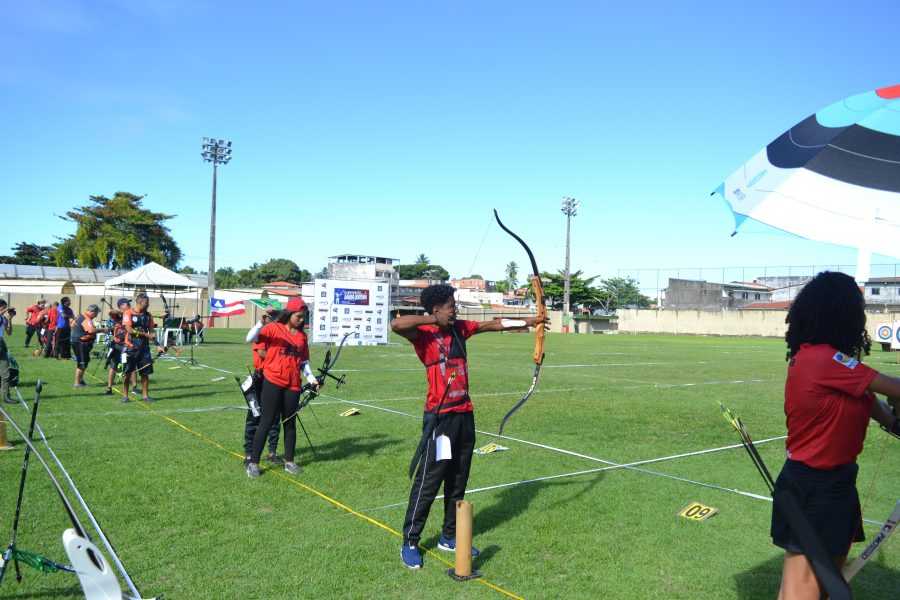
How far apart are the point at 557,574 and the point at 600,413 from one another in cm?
805

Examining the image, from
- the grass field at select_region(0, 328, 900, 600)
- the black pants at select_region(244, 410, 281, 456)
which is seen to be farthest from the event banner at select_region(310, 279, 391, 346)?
the black pants at select_region(244, 410, 281, 456)

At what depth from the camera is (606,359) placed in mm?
27531

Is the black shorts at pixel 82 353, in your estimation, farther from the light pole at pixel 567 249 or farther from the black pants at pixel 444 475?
the light pole at pixel 567 249

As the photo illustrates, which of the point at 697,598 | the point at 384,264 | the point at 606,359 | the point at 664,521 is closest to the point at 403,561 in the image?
the point at 697,598

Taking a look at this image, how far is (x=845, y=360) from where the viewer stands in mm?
3229

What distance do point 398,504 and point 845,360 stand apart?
4626 mm

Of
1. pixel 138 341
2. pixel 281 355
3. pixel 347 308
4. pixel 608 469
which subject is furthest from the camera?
pixel 347 308

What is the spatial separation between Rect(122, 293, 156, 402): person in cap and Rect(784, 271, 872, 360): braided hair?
12541 mm

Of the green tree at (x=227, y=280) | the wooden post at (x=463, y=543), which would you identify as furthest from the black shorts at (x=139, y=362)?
the green tree at (x=227, y=280)

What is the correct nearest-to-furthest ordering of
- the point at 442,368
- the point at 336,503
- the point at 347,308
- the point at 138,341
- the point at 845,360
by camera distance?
the point at 845,360 < the point at 442,368 < the point at 336,503 < the point at 138,341 < the point at 347,308

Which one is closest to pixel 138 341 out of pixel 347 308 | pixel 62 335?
pixel 62 335

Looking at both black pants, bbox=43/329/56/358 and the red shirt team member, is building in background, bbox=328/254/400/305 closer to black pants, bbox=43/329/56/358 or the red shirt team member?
black pants, bbox=43/329/56/358

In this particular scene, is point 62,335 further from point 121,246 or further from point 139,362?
point 121,246

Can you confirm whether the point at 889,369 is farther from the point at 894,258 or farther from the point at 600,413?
the point at 894,258
